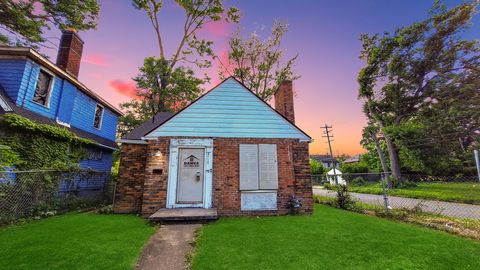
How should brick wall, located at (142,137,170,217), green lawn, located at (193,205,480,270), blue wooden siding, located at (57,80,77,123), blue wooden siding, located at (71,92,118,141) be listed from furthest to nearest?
blue wooden siding, located at (71,92,118,141), blue wooden siding, located at (57,80,77,123), brick wall, located at (142,137,170,217), green lawn, located at (193,205,480,270)

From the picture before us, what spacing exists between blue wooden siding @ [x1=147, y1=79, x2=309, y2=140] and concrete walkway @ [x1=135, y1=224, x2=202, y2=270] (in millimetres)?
3405

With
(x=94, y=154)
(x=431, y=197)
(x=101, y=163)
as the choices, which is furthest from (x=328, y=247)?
(x=431, y=197)

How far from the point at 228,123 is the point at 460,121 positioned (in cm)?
3165

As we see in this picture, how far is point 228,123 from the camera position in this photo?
321 inches

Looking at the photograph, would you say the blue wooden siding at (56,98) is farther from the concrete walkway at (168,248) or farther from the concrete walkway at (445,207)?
the concrete walkway at (445,207)

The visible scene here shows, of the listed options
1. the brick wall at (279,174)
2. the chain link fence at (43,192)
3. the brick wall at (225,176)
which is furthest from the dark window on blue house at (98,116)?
the brick wall at (279,174)

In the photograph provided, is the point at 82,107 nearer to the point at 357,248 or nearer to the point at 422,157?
the point at 357,248

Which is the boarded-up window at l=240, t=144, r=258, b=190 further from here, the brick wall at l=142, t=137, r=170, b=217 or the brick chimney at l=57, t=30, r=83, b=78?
the brick chimney at l=57, t=30, r=83, b=78

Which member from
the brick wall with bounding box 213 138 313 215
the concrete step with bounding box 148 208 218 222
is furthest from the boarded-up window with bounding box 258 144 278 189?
the concrete step with bounding box 148 208 218 222

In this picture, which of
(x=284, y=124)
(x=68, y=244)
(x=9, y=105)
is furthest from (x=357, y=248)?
(x=9, y=105)

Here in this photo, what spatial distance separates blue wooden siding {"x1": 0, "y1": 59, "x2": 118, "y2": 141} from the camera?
8.65 metres

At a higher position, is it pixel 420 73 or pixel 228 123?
pixel 420 73

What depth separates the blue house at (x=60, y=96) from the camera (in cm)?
863

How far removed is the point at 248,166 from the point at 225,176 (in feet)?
3.05
